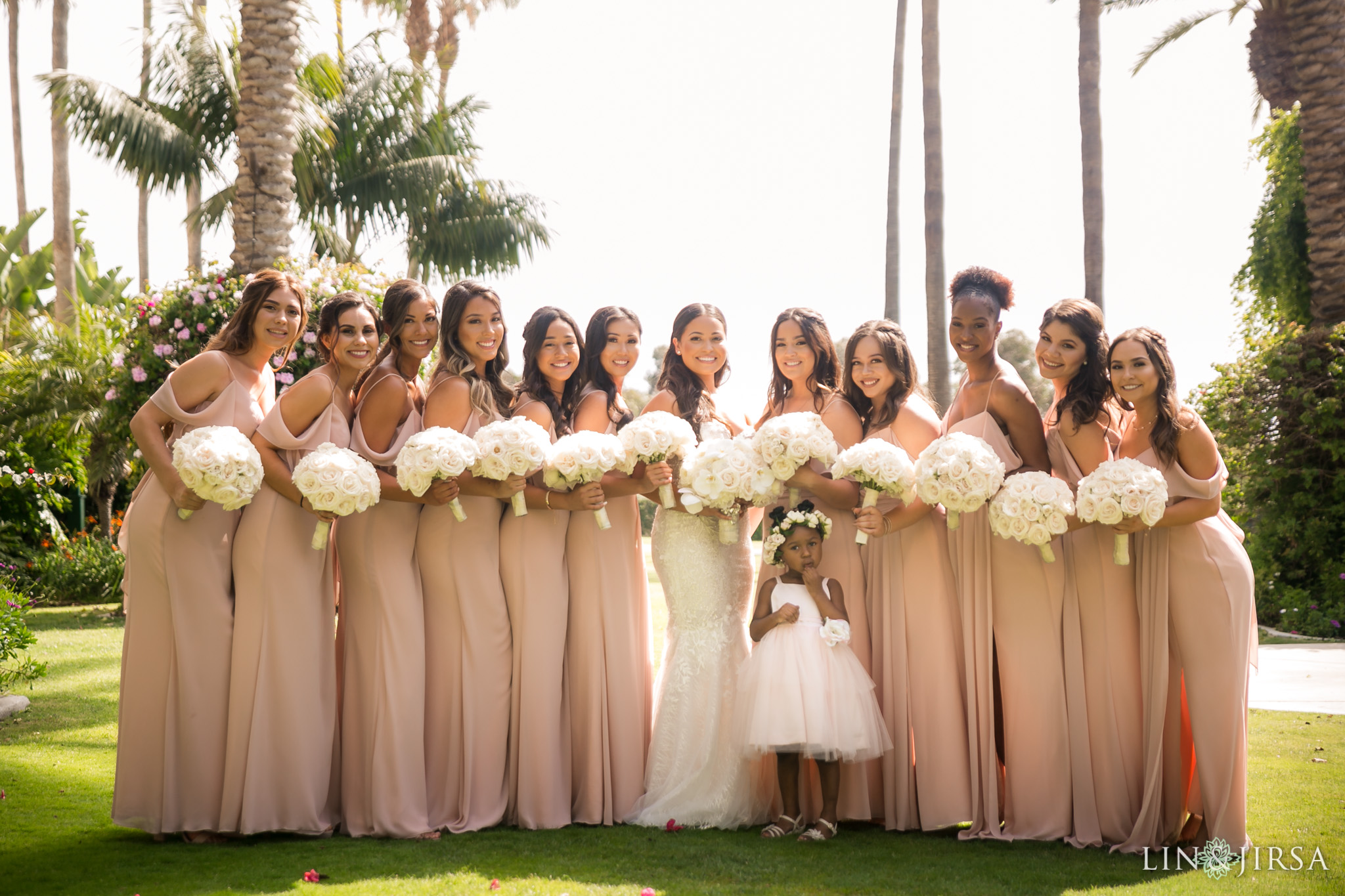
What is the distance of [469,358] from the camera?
257 inches

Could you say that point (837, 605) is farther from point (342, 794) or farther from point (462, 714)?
point (342, 794)

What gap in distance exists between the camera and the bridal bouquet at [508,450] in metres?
5.85

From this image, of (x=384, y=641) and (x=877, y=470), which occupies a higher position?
(x=877, y=470)

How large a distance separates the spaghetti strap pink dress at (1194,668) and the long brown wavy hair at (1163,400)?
0.09 m

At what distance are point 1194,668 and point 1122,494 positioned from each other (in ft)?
3.76

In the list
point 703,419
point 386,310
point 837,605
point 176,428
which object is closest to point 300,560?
point 176,428

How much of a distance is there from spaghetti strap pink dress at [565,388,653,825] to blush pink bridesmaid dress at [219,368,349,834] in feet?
4.84

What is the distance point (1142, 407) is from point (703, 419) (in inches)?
104

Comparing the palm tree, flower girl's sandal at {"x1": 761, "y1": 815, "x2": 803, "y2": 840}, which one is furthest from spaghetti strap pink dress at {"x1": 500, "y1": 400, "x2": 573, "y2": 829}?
the palm tree

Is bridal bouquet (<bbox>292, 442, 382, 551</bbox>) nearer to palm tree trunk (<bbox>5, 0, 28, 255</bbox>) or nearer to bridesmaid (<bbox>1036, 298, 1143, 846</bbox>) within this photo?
bridesmaid (<bbox>1036, 298, 1143, 846</bbox>)

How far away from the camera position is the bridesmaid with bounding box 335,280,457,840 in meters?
5.89

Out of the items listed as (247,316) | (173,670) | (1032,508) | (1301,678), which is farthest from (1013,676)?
(1301,678)

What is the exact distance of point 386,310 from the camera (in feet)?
21.1

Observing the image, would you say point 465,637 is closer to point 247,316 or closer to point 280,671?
point 280,671
